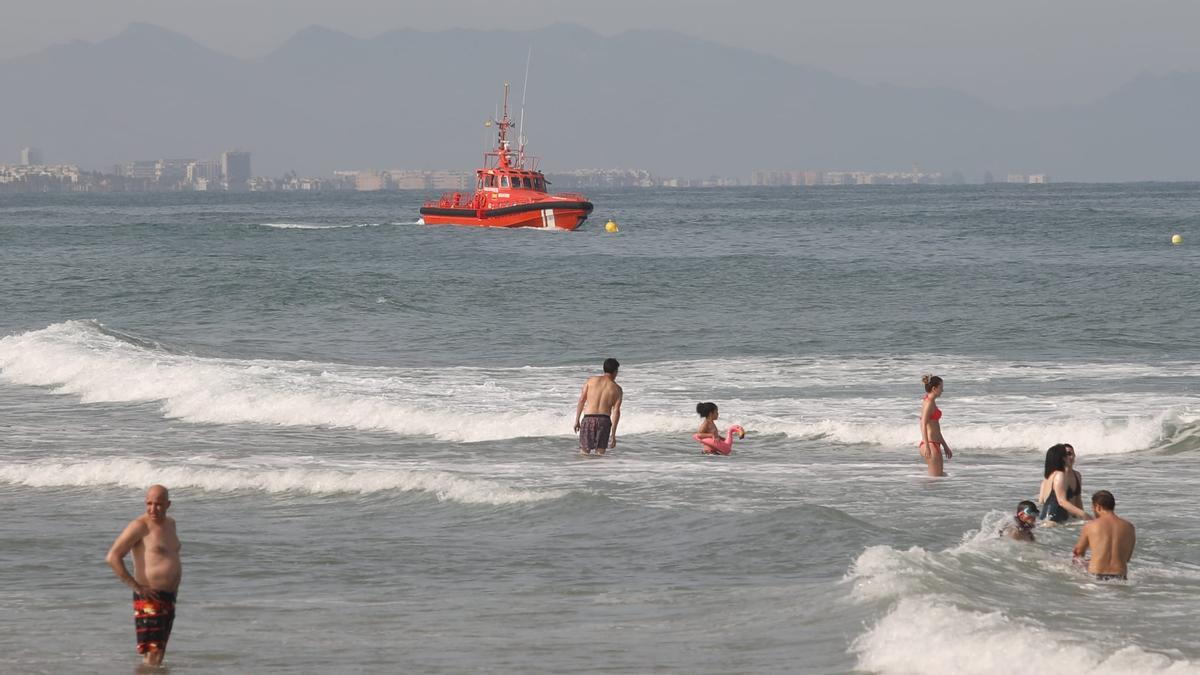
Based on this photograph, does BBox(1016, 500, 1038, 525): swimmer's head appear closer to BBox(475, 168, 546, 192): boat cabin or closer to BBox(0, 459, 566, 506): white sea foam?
BBox(0, 459, 566, 506): white sea foam

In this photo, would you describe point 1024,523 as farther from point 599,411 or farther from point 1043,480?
point 599,411

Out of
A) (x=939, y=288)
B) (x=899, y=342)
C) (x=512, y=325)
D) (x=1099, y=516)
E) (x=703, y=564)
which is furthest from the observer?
(x=939, y=288)

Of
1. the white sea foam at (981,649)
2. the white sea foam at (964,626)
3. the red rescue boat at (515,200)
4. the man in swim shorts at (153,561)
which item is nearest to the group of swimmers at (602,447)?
the man in swim shorts at (153,561)

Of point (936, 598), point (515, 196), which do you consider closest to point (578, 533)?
point (936, 598)

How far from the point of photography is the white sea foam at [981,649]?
8.23 m

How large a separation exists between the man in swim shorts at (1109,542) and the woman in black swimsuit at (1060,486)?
1.75m

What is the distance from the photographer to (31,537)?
1246 cm

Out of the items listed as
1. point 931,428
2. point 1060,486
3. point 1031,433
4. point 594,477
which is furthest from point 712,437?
point 1060,486

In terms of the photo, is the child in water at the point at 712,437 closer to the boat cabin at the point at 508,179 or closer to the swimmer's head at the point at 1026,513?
the swimmer's head at the point at 1026,513

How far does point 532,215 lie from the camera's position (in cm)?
6881

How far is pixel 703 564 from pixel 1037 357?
53.2ft

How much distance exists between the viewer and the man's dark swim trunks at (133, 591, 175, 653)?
8398mm

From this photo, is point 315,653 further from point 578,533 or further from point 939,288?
point 939,288

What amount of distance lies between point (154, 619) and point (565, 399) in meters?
13.3
